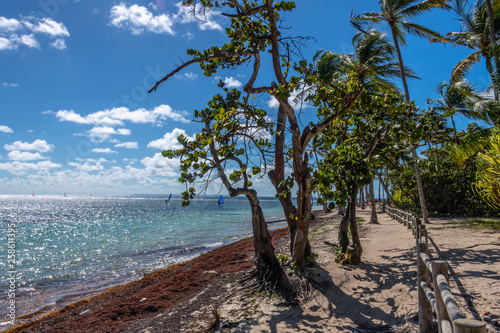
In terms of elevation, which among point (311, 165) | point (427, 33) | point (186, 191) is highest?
point (427, 33)

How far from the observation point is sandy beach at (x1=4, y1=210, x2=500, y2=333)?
15.3ft

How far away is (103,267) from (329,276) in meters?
10.9

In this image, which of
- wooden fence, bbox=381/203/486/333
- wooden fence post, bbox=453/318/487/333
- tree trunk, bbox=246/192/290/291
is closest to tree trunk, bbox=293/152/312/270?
tree trunk, bbox=246/192/290/291

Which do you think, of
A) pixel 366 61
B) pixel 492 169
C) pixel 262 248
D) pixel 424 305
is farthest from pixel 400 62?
pixel 424 305

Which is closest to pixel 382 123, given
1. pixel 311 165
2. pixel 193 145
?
pixel 311 165

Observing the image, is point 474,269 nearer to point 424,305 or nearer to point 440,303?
point 424,305

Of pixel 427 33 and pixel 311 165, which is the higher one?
pixel 427 33

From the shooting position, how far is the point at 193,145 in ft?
18.3

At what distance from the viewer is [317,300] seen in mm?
5684

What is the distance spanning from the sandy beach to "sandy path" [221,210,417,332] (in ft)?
0.05

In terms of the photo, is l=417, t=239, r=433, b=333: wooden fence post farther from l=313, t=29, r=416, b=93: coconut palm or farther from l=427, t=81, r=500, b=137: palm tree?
l=313, t=29, r=416, b=93: coconut palm

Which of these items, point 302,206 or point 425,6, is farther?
point 425,6

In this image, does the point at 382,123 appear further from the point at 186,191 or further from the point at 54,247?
the point at 54,247

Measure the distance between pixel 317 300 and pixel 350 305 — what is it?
0.64 m
